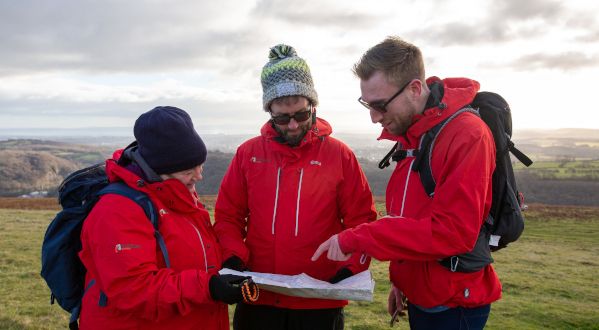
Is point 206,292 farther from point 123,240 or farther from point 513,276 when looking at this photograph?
point 513,276

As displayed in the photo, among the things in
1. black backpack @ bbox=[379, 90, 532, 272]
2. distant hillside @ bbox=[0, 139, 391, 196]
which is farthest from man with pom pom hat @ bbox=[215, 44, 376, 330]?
distant hillside @ bbox=[0, 139, 391, 196]

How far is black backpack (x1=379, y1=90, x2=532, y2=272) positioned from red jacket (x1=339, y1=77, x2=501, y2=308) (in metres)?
0.07

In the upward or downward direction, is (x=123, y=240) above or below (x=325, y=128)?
below

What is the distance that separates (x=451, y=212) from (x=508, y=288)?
11.5 metres

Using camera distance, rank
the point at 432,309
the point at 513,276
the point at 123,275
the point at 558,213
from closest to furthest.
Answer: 1. the point at 123,275
2. the point at 432,309
3. the point at 513,276
4. the point at 558,213

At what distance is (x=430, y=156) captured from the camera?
3188mm

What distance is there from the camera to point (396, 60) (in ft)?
10.7

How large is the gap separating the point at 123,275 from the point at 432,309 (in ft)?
7.67

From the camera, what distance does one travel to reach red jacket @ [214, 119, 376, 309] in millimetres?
4082

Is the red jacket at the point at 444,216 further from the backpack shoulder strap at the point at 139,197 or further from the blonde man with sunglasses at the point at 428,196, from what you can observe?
the backpack shoulder strap at the point at 139,197

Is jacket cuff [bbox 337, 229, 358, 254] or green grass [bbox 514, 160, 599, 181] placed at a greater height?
jacket cuff [bbox 337, 229, 358, 254]

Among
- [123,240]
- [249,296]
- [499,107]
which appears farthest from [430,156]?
[123,240]

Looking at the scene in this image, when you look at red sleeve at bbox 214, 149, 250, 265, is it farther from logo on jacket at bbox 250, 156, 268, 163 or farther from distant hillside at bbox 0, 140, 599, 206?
distant hillside at bbox 0, 140, 599, 206

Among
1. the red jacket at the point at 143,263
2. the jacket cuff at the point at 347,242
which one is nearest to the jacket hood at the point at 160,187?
the red jacket at the point at 143,263
